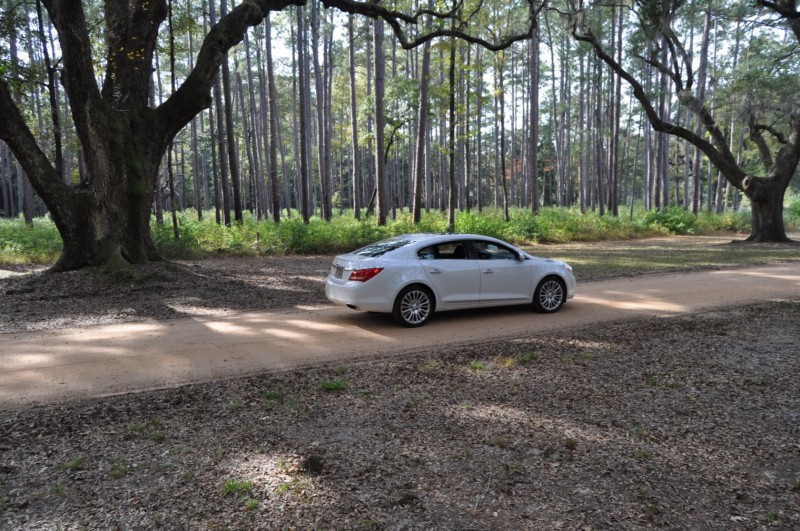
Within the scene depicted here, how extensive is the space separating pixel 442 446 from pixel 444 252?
14.7ft

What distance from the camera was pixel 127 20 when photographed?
11430 millimetres

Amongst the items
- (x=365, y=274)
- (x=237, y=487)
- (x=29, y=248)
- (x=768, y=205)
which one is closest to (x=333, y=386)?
(x=237, y=487)

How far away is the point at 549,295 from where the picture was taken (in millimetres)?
8914

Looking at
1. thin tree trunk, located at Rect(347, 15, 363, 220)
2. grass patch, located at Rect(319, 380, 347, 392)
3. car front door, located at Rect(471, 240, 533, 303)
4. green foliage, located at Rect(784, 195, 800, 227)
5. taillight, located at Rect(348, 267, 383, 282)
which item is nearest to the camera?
grass patch, located at Rect(319, 380, 347, 392)

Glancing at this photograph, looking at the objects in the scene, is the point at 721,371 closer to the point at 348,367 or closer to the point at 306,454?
the point at 348,367

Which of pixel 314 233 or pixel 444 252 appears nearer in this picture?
pixel 444 252

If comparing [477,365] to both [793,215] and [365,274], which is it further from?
[793,215]

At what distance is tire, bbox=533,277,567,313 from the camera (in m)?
8.82

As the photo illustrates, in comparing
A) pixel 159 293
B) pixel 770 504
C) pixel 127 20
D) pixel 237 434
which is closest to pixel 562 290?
pixel 770 504

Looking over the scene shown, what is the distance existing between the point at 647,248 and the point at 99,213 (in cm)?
1926

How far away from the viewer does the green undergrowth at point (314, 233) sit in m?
16.2

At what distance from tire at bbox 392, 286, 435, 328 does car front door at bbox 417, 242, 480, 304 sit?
0.69 ft

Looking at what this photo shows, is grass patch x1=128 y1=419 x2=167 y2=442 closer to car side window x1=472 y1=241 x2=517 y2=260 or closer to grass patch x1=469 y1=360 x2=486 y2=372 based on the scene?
grass patch x1=469 y1=360 x2=486 y2=372

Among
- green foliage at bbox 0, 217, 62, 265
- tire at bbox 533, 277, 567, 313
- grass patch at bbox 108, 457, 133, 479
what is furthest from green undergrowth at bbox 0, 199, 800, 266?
tire at bbox 533, 277, 567, 313
